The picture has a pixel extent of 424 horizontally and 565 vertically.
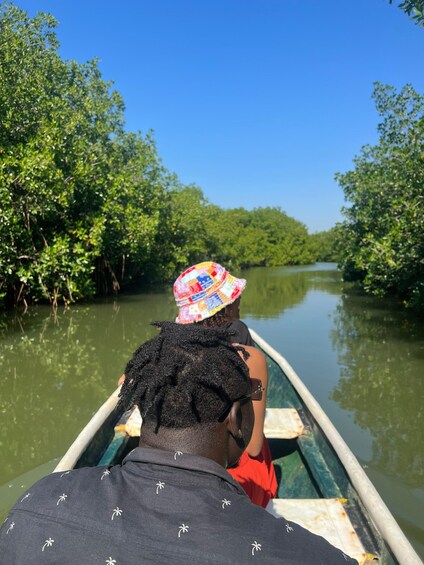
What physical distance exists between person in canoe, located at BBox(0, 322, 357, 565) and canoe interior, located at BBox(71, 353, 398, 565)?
4.86 ft

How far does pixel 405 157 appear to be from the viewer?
13352mm

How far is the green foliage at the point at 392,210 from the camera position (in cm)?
999

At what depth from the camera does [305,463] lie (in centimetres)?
329

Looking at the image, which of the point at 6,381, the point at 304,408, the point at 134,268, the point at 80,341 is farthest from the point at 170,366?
the point at 134,268

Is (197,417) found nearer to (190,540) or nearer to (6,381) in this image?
(190,540)

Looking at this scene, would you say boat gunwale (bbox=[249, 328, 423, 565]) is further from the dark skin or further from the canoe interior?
the dark skin

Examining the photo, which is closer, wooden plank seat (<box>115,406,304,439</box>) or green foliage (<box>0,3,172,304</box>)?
wooden plank seat (<box>115,406,304,439</box>)

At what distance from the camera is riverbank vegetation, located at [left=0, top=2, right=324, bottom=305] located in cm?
1138

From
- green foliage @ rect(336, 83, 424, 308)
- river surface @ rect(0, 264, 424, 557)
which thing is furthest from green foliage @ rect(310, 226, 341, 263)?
river surface @ rect(0, 264, 424, 557)

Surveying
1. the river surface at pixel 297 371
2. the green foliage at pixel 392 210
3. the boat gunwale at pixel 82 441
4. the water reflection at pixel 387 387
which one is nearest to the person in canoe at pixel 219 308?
the boat gunwale at pixel 82 441

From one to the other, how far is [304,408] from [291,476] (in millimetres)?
711

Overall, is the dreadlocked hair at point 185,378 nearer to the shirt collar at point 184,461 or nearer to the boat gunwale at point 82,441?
the shirt collar at point 184,461

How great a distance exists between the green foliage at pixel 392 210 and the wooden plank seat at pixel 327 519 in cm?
806

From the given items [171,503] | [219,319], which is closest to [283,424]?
[219,319]
